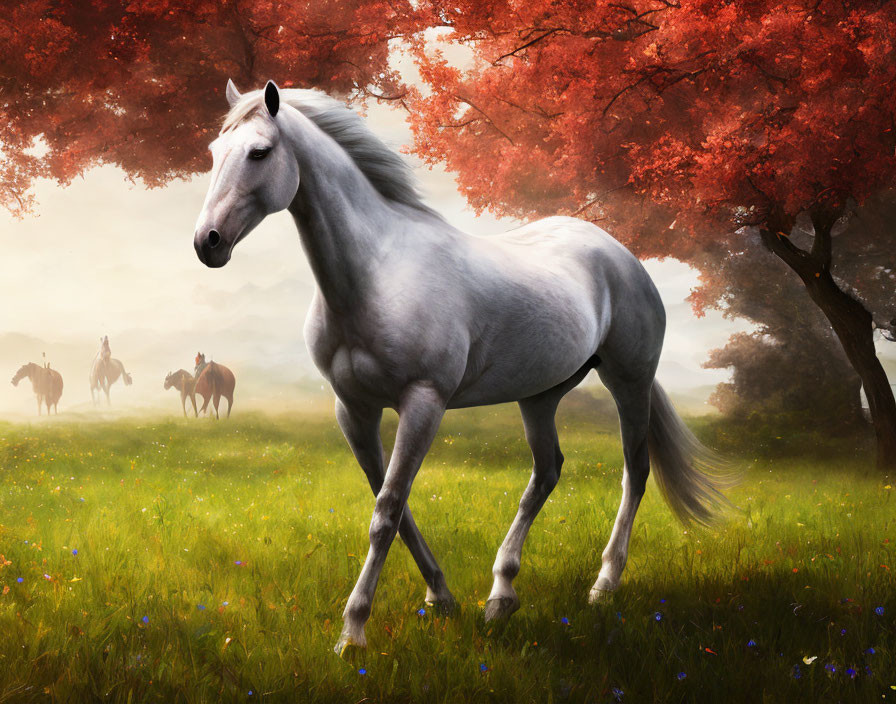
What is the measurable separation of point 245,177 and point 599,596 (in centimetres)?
280

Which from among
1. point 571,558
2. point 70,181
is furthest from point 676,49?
point 70,181

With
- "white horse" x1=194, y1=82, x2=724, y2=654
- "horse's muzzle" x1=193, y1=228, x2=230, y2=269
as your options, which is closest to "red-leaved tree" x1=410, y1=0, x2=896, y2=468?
"white horse" x1=194, y1=82, x2=724, y2=654

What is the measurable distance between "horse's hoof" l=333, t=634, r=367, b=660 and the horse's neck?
1.34m

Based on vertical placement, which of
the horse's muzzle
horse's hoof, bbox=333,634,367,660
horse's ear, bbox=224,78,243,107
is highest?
horse's ear, bbox=224,78,243,107

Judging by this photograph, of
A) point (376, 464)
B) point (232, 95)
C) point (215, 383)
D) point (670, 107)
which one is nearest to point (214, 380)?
point (215, 383)

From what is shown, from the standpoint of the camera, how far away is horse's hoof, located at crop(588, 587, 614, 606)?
152 inches

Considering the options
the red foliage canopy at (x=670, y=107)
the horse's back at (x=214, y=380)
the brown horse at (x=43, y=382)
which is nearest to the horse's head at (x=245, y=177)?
the red foliage canopy at (x=670, y=107)

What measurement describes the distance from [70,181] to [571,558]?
9.88 m

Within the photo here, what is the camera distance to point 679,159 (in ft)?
24.5

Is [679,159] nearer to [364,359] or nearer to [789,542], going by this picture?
[789,542]

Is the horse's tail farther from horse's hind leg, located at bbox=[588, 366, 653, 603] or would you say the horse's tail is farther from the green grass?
the green grass

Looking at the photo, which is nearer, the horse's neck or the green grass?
the green grass

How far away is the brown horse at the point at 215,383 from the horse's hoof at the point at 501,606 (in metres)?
10.7

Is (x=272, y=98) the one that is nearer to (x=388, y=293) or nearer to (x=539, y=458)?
(x=388, y=293)
